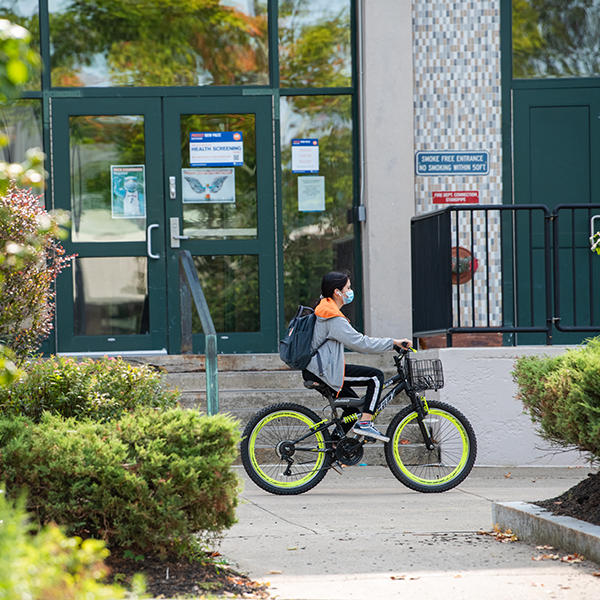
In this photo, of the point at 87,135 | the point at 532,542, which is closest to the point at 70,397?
the point at 532,542

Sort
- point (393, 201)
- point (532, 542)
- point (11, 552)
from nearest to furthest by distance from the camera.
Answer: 1. point (11, 552)
2. point (532, 542)
3. point (393, 201)

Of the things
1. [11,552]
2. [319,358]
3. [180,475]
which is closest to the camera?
[11,552]

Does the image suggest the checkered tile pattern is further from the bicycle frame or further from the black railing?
the bicycle frame

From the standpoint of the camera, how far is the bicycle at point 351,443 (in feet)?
19.8

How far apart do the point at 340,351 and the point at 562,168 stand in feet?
13.9

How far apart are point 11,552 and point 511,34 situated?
27.1ft

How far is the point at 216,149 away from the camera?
8953 millimetres

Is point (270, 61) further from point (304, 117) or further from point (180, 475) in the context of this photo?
point (180, 475)

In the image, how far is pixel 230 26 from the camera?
9055 mm

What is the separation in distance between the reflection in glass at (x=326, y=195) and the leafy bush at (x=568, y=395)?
172 inches

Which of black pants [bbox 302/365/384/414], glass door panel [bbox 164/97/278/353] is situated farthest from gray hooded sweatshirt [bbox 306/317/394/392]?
glass door panel [bbox 164/97/278/353]

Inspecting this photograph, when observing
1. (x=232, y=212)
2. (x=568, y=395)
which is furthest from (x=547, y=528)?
(x=232, y=212)

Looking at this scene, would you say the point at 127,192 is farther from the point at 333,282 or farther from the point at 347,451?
the point at 347,451

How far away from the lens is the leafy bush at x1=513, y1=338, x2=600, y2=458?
4.15 m
